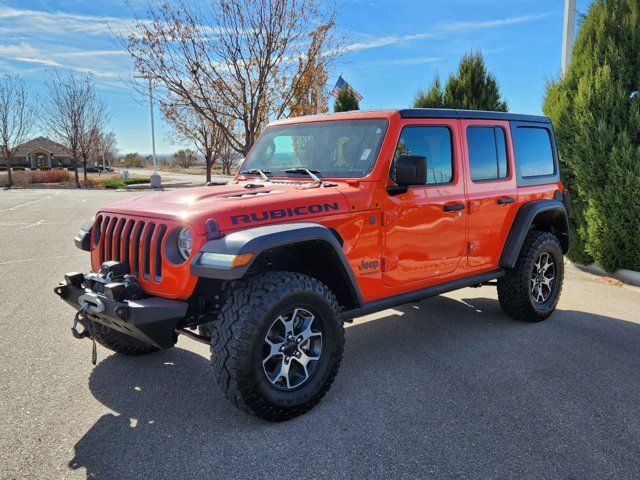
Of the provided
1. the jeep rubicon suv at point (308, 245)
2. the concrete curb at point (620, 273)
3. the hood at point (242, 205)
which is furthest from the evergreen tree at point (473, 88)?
the hood at point (242, 205)

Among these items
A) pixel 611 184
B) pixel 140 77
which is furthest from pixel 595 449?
pixel 140 77

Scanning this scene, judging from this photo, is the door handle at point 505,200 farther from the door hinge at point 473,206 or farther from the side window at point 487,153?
the door hinge at point 473,206

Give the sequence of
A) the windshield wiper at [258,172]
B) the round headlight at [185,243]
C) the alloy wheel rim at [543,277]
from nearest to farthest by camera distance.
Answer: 1. the round headlight at [185,243]
2. the windshield wiper at [258,172]
3. the alloy wheel rim at [543,277]

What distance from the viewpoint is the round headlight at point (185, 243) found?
305 centimetres

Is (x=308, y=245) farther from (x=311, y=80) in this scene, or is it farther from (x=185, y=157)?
(x=185, y=157)

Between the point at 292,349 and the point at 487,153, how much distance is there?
2618 mm

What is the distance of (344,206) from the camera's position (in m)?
3.46

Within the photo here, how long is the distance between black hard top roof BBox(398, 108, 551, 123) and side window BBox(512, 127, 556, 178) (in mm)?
101

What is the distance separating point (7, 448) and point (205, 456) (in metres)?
1.11

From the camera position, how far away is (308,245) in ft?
11.0

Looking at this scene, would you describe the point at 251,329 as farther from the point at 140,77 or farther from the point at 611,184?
the point at 140,77

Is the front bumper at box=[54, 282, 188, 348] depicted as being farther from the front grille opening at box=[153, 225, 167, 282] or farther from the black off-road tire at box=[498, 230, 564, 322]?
the black off-road tire at box=[498, 230, 564, 322]

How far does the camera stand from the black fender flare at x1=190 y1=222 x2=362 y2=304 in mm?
2812

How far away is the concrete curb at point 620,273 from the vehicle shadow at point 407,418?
2.65m
